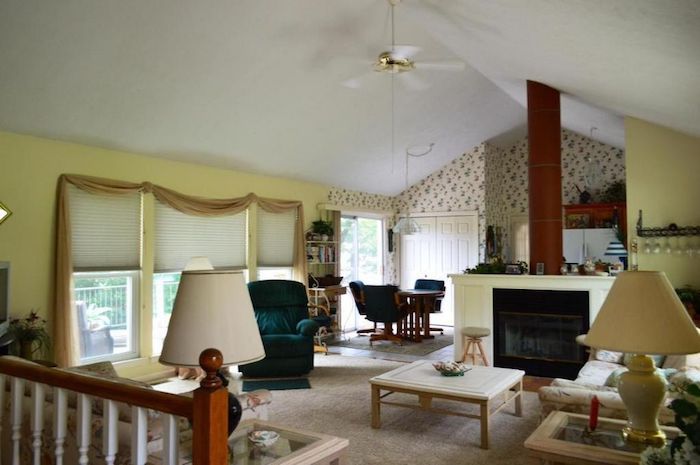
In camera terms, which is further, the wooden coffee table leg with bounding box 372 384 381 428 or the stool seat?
the stool seat

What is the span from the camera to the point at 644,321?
2.11m

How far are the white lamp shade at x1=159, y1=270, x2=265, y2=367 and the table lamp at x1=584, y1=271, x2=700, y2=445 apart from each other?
57.5 inches

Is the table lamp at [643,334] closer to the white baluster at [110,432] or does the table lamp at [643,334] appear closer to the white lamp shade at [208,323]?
the white lamp shade at [208,323]

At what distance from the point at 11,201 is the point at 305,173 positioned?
3.91 meters

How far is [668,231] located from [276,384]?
4656mm

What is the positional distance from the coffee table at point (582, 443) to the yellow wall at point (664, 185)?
3.95m

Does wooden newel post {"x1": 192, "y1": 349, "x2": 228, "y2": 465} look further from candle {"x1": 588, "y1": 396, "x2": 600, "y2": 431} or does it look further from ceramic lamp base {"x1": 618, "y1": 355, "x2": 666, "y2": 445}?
candle {"x1": 588, "y1": 396, "x2": 600, "y2": 431}

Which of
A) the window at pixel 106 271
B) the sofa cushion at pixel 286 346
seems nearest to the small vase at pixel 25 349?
the window at pixel 106 271

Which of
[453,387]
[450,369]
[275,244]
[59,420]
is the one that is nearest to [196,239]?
[275,244]

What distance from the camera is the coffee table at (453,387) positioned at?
3697mm

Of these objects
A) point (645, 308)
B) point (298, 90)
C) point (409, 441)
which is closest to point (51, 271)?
point (298, 90)

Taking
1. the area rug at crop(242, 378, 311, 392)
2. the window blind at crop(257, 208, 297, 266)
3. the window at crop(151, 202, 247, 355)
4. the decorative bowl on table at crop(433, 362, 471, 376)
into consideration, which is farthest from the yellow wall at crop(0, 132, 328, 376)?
the decorative bowl on table at crop(433, 362, 471, 376)

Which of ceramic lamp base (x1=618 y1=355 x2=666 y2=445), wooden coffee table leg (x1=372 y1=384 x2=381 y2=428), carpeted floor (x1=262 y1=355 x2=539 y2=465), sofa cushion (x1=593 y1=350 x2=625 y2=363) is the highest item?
ceramic lamp base (x1=618 y1=355 x2=666 y2=445)

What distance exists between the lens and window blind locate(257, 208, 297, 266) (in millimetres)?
7199
